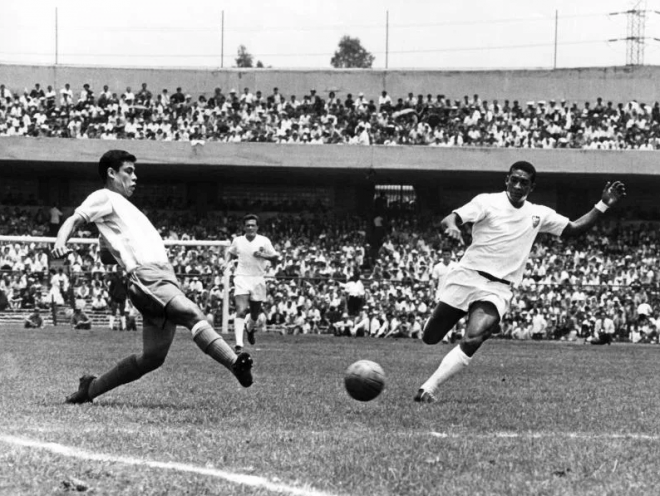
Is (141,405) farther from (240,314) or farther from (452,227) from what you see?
(240,314)

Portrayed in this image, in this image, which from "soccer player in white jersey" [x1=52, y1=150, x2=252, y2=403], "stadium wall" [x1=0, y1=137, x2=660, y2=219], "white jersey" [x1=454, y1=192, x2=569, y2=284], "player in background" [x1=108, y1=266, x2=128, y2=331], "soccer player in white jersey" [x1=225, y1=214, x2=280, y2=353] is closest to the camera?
"soccer player in white jersey" [x1=52, y1=150, x2=252, y2=403]

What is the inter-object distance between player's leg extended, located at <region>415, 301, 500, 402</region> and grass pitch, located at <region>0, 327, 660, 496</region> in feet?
0.77

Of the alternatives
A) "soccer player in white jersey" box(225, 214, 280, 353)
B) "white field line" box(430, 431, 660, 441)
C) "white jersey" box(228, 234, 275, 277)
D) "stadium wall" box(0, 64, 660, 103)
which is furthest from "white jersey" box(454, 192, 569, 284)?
"stadium wall" box(0, 64, 660, 103)

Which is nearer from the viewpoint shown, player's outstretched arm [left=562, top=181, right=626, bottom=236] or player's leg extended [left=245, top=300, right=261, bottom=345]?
player's outstretched arm [left=562, top=181, right=626, bottom=236]

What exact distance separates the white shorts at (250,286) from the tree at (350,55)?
69315 mm

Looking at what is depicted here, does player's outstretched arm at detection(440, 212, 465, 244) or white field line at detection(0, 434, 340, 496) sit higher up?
player's outstretched arm at detection(440, 212, 465, 244)

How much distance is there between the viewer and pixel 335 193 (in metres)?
46.2

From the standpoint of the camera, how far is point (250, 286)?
19609mm

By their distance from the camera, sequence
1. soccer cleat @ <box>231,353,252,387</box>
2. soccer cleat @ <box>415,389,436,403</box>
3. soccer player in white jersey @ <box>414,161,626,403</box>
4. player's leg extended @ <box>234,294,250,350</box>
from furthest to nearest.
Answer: player's leg extended @ <box>234,294,250,350</box>
soccer player in white jersey @ <box>414,161,626,403</box>
soccer cleat @ <box>415,389,436,403</box>
soccer cleat @ <box>231,353,252,387</box>

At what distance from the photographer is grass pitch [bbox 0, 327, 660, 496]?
551 cm

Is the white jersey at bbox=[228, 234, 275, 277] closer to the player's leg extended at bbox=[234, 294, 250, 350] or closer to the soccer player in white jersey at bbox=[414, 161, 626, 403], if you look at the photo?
the player's leg extended at bbox=[234, 294, 250, 350]

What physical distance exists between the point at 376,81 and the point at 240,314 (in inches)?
1167

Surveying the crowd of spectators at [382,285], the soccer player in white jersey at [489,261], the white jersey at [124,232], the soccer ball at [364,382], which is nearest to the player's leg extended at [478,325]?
the soccer player in white jersey at [489,261]

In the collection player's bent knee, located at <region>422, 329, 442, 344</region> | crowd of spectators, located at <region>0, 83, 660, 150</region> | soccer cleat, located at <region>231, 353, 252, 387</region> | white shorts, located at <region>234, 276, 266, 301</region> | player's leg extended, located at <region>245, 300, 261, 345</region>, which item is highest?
crowd of spectators, located at <region>0, 83, 660, 150</region>
